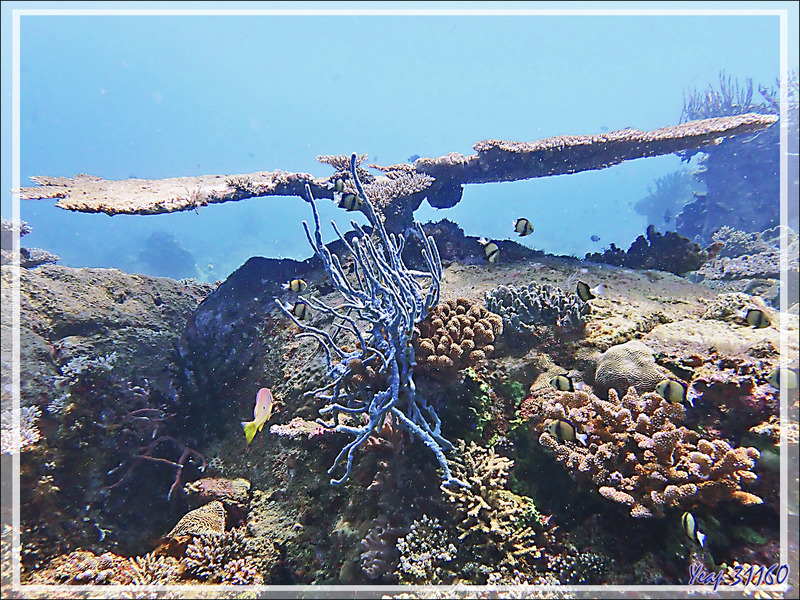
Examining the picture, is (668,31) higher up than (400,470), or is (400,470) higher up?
(668,31)

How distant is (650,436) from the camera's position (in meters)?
2.78

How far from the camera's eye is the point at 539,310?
12.9ft

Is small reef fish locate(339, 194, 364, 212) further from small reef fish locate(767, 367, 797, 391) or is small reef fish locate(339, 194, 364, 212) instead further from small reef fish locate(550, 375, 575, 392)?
small reef fish locate(767, 367, 797, 391)

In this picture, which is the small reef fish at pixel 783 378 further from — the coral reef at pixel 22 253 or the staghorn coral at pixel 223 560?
the coral reef at pixel 22 253

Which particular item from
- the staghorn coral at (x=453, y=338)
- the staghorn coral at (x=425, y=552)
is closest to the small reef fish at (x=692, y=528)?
the staghorn coral at (x=425, y=552)

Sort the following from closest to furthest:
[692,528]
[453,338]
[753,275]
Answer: [692,528] → [453,338] → [753,275]

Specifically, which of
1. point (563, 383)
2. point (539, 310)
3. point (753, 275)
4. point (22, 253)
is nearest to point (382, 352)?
point (563, 383)

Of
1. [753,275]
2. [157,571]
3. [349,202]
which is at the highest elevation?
[349,202]

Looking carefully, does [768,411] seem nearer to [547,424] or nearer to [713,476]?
[713,476]

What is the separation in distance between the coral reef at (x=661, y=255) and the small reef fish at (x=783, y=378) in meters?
3.66

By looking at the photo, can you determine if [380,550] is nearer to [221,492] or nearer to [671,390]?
[221,492]

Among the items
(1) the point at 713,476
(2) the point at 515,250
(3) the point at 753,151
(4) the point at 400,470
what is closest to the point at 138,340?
(4) the point at 400,470

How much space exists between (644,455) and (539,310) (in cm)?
167

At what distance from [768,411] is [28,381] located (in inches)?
282
